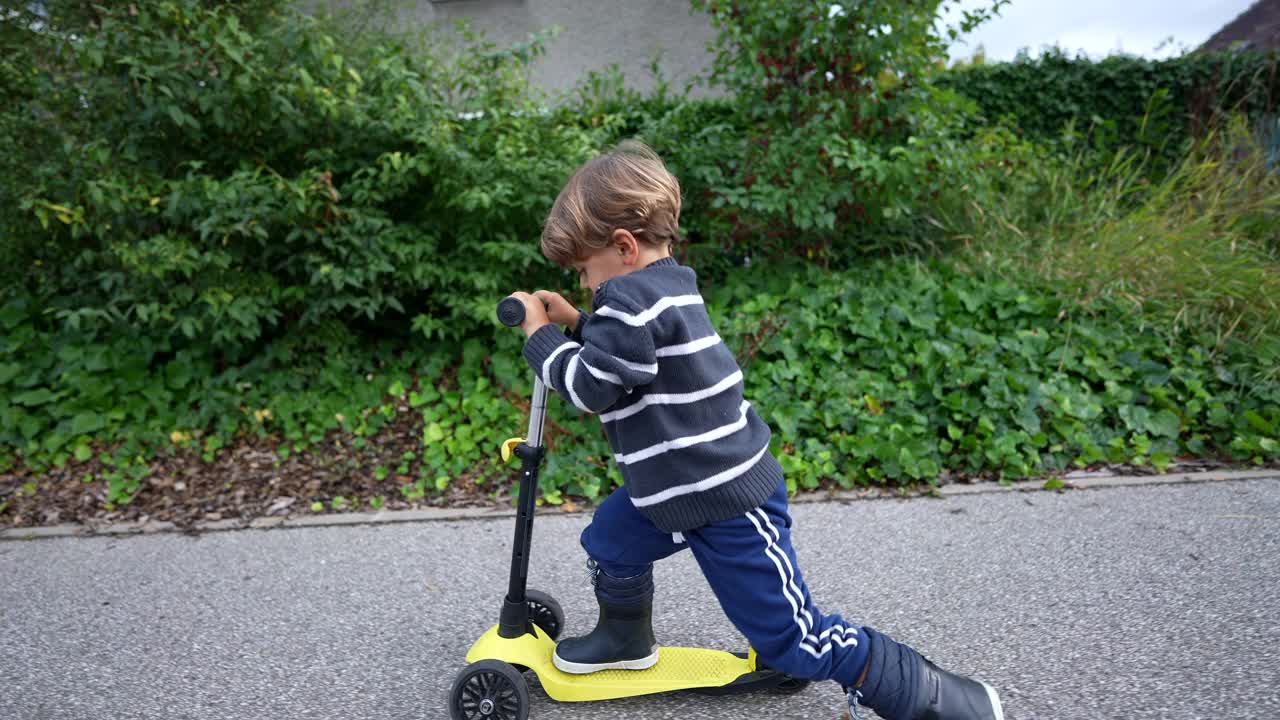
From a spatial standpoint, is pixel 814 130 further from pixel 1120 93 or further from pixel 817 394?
pixel 1120 93

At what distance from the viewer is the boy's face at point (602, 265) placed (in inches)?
73.1

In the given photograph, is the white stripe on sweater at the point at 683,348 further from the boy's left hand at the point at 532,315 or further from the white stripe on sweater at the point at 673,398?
the boy's left hand at the point at 532,315

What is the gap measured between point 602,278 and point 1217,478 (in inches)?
126

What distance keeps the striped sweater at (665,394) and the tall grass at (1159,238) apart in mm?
3379

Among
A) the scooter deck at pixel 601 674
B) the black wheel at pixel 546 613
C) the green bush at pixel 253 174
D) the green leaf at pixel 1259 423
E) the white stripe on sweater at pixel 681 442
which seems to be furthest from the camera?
the green bush at pixel 253 174

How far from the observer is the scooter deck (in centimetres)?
203

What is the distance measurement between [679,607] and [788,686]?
0.58 meters

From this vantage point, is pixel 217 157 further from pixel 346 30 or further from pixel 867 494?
pixel 867 494

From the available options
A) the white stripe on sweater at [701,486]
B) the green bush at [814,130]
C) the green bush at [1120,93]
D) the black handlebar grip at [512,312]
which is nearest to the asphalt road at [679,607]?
the white stripe on sweater at [701,486]

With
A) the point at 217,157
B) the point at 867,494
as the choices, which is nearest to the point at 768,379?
the point at 867,494

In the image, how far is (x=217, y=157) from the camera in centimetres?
426

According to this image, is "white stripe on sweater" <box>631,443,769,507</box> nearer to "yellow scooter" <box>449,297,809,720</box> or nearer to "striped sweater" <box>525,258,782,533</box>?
"striped sweater" <box>525,258,782,533</box>

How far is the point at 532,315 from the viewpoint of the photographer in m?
1.84

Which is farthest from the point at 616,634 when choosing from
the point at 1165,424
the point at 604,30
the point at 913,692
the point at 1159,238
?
the point at 604,30
